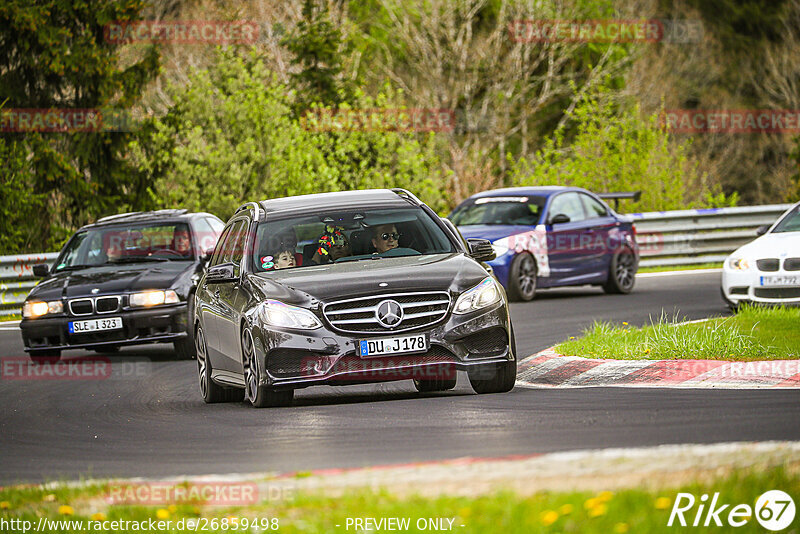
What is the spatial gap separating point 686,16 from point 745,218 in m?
36.5


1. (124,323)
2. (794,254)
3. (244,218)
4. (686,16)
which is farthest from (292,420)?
(686,16)

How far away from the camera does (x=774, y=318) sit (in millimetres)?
14633

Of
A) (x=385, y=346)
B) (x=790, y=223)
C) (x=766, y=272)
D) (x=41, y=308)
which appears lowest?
(x=766, y=272)

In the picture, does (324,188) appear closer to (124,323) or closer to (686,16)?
(124,323)

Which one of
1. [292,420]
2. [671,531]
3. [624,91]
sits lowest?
[624,91]

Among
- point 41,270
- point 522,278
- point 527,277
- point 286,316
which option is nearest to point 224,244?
point 286,316

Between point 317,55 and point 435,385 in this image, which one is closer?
point 435,385

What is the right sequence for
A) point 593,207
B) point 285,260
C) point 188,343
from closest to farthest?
point 285,260
point 188,343
point 593,207

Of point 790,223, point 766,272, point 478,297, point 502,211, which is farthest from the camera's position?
point 502,211

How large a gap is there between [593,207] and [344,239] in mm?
12132

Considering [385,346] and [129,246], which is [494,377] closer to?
[385,346]

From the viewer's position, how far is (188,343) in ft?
52.7

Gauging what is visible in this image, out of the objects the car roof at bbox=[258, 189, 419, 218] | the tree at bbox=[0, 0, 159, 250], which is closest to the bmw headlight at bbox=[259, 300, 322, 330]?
the car roof at bbox=[258, 189, 419, 218]

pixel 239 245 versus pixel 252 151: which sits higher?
pixel 239 245
